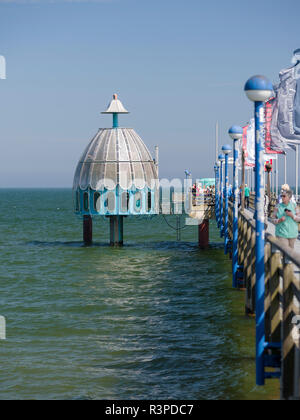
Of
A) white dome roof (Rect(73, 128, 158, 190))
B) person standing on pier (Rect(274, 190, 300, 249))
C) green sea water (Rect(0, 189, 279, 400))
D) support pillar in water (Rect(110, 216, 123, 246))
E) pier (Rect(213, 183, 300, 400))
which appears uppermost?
white dome roof (Rect(73, 128, 158, 190))

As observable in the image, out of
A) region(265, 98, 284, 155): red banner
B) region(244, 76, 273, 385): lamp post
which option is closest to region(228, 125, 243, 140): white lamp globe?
region(265, 98, 284, 155): red banner

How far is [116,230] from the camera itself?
4162cm

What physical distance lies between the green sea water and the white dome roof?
26.0ft

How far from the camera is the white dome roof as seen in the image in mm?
39522

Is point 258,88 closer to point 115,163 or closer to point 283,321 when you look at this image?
point 283,321

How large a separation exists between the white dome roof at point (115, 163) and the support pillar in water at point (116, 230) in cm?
232

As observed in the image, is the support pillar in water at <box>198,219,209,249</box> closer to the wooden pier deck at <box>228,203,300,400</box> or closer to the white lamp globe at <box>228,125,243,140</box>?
the white lamp globe at <box>228,125,243,140</box>

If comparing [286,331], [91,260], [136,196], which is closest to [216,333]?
[286,331]

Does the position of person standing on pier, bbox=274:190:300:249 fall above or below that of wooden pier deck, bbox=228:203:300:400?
above

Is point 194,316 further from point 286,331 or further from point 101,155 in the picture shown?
point 101,155

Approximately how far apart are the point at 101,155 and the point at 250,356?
88.9 ft

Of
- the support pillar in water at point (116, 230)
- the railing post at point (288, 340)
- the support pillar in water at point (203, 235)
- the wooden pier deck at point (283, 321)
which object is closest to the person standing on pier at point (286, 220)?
the wooden pier deck at point (283, 321)

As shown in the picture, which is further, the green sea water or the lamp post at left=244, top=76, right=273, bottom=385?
the green sea water

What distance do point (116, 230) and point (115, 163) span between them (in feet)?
14.8
